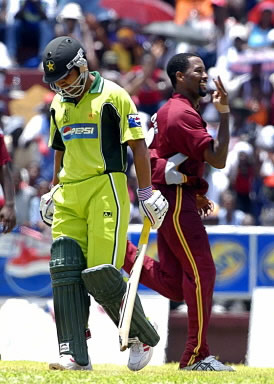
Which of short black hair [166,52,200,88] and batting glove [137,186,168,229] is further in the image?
short black hair [166,52,200,88]

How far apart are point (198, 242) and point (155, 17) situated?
10815 millimetres

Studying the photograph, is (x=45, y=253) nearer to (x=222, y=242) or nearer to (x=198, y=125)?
(x=222, y=242)

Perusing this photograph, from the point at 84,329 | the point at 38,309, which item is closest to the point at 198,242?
the point at 84,329

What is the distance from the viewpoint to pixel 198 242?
8.49 metres

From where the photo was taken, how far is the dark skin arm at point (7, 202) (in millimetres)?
9078

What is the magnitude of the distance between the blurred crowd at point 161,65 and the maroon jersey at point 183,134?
5.71m

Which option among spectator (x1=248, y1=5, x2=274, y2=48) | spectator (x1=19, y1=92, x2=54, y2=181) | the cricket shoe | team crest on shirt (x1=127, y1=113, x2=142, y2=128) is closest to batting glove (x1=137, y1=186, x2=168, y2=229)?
team crest on shirt (x1=127, y1=113, x2=142, y2=128)

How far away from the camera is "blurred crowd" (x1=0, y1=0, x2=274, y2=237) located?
15078 mm

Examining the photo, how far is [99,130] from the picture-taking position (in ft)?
25.9

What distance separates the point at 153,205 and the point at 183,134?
0.71 m

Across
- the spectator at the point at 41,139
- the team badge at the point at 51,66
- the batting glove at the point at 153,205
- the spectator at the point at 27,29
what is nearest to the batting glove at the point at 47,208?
the batting glove at the point at 153,205

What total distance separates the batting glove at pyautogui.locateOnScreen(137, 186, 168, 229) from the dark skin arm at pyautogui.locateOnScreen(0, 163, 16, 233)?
4.68 feet

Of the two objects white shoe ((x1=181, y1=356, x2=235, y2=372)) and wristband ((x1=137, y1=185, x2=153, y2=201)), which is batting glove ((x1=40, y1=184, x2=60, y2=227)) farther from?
white shoe ((x1=181, y1=356, x2=235, y2=372))

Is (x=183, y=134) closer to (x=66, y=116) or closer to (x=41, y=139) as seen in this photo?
(x=66, y=116)
